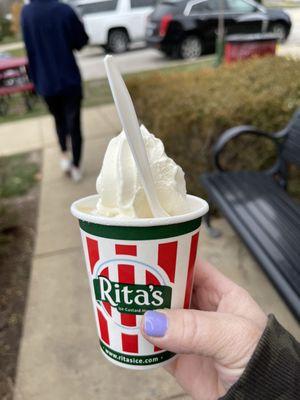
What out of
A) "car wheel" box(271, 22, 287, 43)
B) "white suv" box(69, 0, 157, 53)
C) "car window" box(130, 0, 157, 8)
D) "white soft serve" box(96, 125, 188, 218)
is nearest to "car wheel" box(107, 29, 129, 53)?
"white suv" box(69, 0, 157, 53)

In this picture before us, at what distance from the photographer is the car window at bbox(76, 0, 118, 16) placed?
15.4m

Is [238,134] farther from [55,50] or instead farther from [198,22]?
[198,22]

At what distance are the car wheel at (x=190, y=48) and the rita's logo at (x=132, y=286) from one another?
13259 millimetres

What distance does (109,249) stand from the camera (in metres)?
1.25

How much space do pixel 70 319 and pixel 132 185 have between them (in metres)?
1.96

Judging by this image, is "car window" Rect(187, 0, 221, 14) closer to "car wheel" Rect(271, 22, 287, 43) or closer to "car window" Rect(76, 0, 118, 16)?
"car wheel" Rect(271, 22, 287, 43)

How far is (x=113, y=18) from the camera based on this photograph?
52.0 feet

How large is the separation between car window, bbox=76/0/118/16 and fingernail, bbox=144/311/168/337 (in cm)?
1584

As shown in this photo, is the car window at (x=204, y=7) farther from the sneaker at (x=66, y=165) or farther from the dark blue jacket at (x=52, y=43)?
the sneaker at (x=66, y=165)

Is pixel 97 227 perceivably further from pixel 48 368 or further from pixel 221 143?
pixel 221 143

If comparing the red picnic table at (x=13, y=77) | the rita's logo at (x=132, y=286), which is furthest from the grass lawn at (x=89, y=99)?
the rita's logo at (x=132, y=286)

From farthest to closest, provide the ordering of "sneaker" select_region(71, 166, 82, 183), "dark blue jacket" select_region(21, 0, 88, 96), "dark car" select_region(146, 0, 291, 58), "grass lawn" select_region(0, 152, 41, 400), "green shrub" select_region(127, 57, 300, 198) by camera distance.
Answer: "dark car" select_region(146, 0, 291, 58), "sneaker" select_region(71, 166, 82, 183), "dark blue jacket" select_region(21, 0, 88, 96), "green shrub" select_region(127, 57, 300, 198), "grass lawn" select_region(0, 152, 41, 400)

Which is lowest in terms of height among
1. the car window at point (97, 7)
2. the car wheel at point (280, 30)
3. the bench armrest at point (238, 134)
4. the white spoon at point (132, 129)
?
the car wheel at point (280, 30)

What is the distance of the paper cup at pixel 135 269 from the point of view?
1.20 metres
